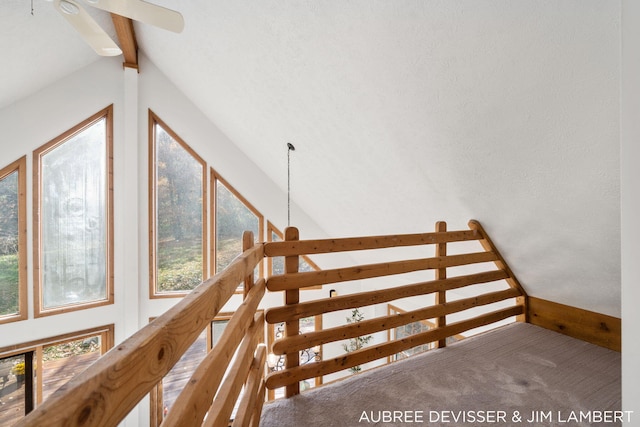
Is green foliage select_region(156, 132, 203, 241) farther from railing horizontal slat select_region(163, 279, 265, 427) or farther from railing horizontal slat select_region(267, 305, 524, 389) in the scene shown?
railing horizontal slat select_region(163, 279, 265, 427)

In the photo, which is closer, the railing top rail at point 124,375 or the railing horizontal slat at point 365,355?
the railing top rail at point 124,375

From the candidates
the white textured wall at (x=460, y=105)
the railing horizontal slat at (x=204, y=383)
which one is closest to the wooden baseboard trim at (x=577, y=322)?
the white textured wall at (x=460, y=105)

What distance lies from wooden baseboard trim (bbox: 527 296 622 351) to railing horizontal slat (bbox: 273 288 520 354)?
24 cm

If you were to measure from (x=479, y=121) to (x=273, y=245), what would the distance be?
1.47 m

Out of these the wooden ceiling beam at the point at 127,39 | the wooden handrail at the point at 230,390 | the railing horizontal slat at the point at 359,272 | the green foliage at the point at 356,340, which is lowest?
the green foliage at the point at 356,340

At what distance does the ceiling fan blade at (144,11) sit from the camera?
1.76 metres

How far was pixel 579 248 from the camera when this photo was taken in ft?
6.84

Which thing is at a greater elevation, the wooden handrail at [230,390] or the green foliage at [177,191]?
the green foliage at [177,191]

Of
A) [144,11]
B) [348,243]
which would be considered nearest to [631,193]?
[348,243]

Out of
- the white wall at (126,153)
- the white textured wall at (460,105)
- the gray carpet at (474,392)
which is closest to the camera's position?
the white textured wall at (460,105)

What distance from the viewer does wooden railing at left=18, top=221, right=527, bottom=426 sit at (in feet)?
1.33

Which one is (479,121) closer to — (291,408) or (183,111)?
(291,408)

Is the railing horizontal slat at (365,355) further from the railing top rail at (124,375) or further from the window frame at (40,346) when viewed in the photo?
the window frame at (40,346)

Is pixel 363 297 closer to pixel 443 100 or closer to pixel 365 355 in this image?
pixel 365 355
